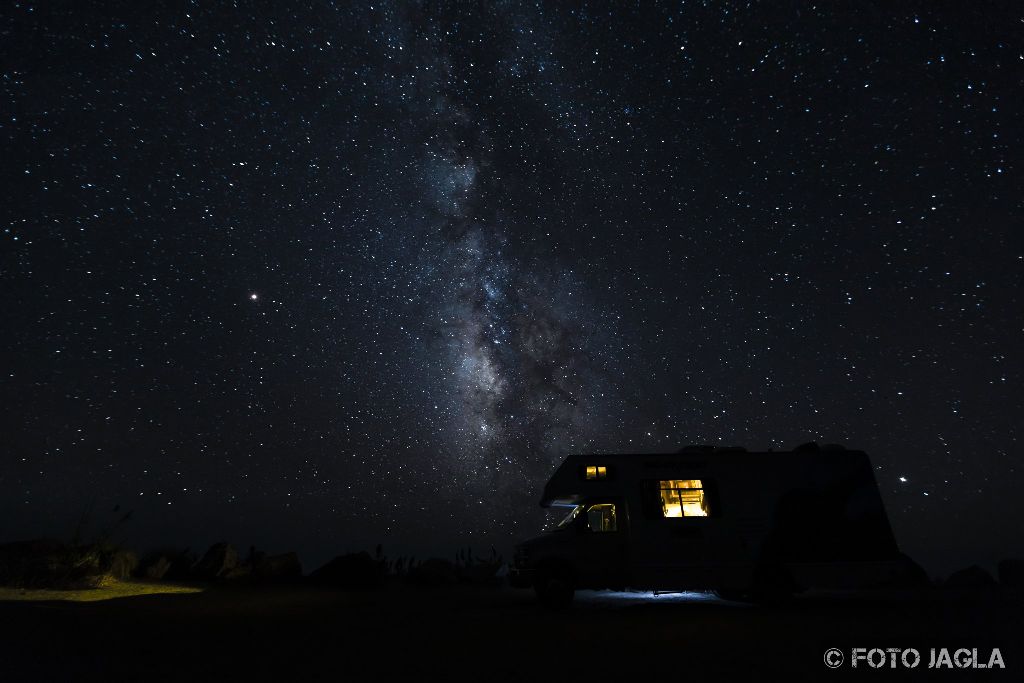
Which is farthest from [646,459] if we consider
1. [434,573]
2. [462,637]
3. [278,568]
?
[278,568]

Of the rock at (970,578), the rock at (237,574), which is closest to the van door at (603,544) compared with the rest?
the rock at (237,574)

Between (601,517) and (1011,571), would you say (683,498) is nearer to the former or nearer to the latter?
(601,517)

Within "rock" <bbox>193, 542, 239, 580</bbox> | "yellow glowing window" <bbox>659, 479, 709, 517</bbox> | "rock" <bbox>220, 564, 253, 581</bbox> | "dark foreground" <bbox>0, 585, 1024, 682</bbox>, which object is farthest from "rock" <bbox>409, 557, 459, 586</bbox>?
"yellow glowing window" <bbox>659, 479, 709, 517</bbox>

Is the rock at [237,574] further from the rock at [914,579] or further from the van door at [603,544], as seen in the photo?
the rock at [914,579]

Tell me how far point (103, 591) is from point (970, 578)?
26500 mm

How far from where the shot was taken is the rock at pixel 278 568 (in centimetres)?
1652

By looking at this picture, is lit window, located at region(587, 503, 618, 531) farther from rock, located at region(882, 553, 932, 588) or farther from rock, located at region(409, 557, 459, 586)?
rock, located at region(882, 553, 932, 588)

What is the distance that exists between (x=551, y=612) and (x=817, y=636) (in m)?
4.87

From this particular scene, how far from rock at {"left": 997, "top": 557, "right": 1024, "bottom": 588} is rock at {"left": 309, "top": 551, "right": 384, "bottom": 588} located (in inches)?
845

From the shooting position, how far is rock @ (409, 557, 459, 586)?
61.0 ft

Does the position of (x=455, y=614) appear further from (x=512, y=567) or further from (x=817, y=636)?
(x=817, y=636)

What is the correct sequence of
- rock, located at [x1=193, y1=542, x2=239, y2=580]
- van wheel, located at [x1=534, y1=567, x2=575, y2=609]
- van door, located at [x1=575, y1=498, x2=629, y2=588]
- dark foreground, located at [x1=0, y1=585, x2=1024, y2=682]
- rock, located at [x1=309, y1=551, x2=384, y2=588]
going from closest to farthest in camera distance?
dark foreground, located at [x1=0, y1=585, x2=1024, y2=682], van wheel, located at [x1=534, y1=567, x2=575, y2=609], van door, located at [x1=575, y1=498, x2=629, y2=588], rock, located at [x1=193, y1=542, x2=239, y2=580], rock, located at [x1=309, y1=551, x2=384, y2=588]

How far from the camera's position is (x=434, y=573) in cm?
1880

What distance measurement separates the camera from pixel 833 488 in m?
Answer: 12.0
